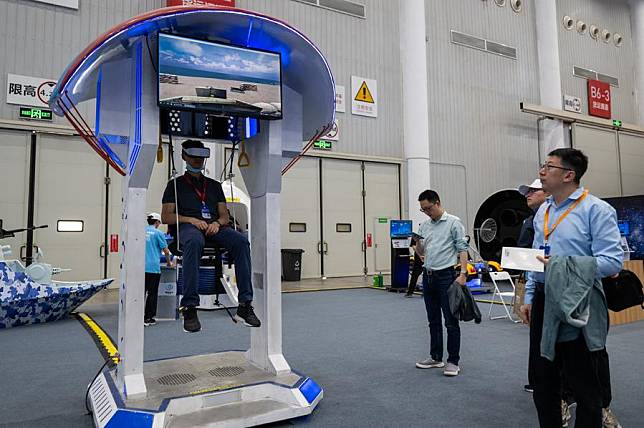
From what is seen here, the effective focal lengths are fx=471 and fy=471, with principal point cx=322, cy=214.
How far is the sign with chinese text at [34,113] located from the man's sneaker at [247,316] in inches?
386

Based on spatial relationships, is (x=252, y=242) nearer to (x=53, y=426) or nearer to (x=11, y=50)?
(x=53, y=426)

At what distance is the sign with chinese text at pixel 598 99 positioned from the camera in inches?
762

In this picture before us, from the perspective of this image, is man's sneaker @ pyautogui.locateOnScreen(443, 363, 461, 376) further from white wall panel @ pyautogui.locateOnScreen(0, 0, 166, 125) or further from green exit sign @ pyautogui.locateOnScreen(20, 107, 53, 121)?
green exit sign @ pyautogui.locateOnScreen(20, 107, 53, 121)

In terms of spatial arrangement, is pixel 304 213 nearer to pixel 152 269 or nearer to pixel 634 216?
pixel 152 269

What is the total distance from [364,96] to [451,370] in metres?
12.0

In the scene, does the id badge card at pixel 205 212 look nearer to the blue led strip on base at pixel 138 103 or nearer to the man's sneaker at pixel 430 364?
the blue led strip on base at pixel 138 103

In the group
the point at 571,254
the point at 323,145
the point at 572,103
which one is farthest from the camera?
the point at 572,103

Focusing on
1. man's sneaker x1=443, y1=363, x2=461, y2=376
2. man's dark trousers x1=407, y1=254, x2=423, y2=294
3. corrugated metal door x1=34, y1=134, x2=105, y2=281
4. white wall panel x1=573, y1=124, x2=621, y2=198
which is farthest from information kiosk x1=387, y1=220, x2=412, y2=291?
white wall panel x1=573, y1=124, x2=621, y2=198

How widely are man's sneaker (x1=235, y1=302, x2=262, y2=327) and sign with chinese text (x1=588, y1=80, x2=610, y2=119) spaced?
65.6 feet

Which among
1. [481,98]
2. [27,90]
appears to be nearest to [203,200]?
[27,90]

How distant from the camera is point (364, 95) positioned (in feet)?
49.6

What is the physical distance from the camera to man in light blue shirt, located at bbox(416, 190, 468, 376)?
4.51m

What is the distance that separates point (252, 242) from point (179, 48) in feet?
5.45

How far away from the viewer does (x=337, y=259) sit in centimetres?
1471
